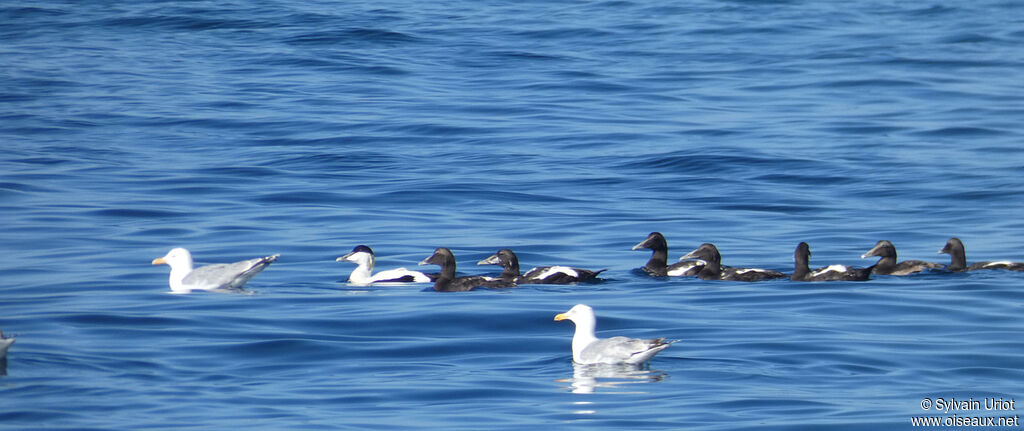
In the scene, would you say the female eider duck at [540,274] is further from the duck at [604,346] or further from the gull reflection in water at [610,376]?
the gull reflection in water at [610,376]

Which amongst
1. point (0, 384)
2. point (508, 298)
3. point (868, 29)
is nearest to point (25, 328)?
point (0, 384)

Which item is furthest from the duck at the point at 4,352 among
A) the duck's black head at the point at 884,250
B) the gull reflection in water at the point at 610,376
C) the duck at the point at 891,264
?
the duck's black head at the point at 884,250

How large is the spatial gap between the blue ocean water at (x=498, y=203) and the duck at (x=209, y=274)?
315 millimetres

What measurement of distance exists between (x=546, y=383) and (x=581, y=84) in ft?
83.0

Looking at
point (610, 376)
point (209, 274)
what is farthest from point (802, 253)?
point (209, 274)

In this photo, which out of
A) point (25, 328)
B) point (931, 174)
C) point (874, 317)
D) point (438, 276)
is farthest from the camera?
point (931, 174)

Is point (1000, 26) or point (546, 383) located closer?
point (546, 383)

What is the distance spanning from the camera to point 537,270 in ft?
53.3

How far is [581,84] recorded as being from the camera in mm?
36094

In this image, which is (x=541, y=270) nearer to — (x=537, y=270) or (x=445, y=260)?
(x=537, y=270)

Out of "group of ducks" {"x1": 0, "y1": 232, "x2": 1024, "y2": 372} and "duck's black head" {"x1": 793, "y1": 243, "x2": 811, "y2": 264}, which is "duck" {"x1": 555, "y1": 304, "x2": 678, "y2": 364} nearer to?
"group of ducks" {"x1": 0, "y1": 232, "x2": 1024, "y2": 372}

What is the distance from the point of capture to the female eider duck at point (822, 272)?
641 inches

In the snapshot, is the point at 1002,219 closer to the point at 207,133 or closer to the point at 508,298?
the point at 508,298

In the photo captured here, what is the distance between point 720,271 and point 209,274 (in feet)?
18.9
